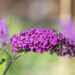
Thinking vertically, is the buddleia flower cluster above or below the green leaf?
above

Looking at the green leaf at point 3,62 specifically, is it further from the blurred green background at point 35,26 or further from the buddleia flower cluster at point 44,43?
the buddleia flower cluster at point 44,43

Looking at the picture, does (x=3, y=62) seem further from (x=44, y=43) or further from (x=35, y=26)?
(x=35, y=26)

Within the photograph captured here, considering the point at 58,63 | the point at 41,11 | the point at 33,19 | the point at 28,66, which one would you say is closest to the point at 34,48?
the point at 28,66

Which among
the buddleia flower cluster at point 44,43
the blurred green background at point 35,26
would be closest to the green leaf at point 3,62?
the blurred green background at point 35,26

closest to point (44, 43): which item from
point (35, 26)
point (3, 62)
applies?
point (3, 62)

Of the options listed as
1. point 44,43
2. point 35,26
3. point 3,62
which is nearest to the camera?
point 44,43

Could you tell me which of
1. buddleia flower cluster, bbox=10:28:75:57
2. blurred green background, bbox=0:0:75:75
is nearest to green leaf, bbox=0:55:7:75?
blurred green background, bbox=0:0:75:75

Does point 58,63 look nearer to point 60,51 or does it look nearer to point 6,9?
point 60,51

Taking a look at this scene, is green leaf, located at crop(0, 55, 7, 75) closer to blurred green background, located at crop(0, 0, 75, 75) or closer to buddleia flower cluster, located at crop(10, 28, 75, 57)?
blurred green background, located at crop(0, 0, 75, 75)
